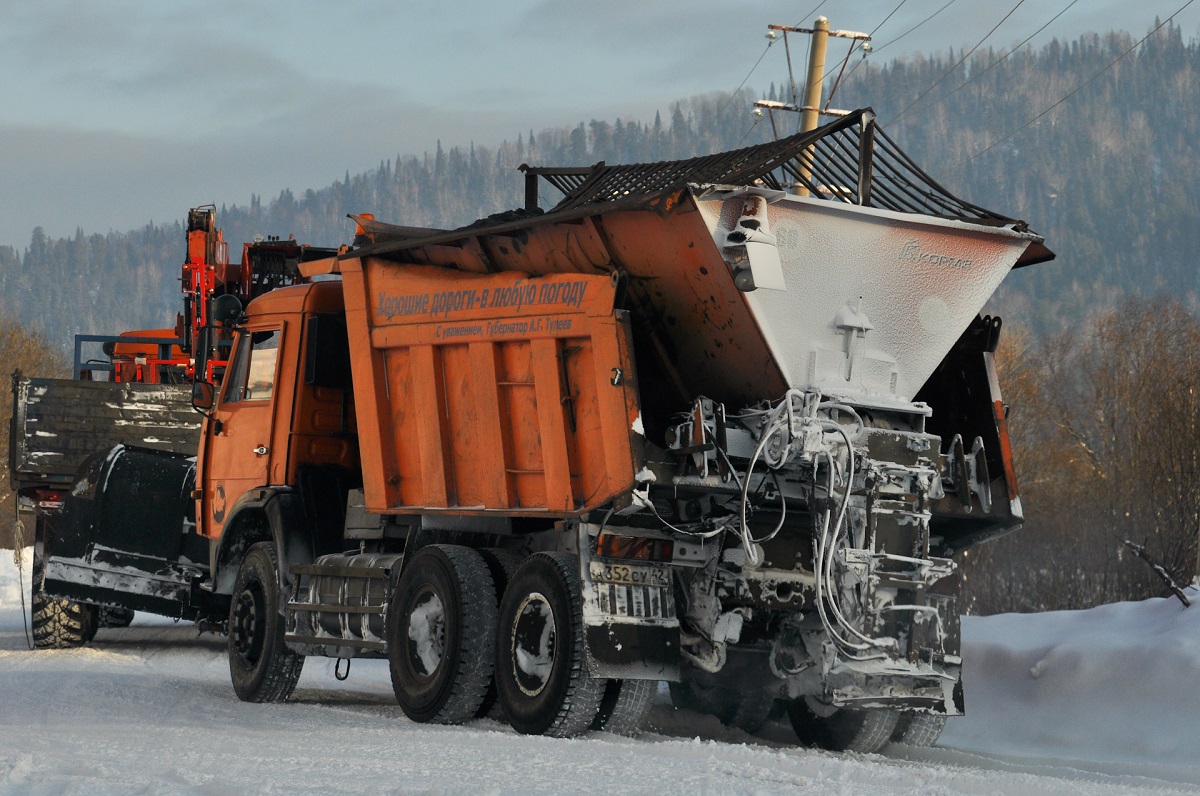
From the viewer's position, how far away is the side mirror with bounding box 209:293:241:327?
416 inches

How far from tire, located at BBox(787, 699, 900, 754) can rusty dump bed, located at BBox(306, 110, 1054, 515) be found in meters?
1.90

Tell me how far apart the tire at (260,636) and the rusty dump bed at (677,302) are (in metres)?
1.80

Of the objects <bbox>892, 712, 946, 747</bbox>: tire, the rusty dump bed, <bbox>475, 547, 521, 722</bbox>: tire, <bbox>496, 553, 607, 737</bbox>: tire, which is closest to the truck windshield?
the rusty dump bed

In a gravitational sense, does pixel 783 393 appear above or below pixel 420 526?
above

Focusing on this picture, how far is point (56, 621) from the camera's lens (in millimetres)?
13695

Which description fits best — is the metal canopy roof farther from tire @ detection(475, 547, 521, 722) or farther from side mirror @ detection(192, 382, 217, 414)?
side mirror @ detection(192, 382, 217, 414)

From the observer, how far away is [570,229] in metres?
7.87

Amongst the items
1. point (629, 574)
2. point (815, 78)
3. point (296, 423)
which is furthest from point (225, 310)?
point (815, 78)

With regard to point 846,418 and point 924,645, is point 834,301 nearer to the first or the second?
point 846,418

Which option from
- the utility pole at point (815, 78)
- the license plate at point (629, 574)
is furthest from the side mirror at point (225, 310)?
the utility pole at point (815, 78)

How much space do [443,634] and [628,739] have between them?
1.44 metres

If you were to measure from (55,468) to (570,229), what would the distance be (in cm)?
796

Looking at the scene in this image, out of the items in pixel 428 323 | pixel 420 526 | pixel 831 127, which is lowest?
pixel 420 526

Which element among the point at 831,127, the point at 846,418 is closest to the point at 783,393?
the point at 846,418
